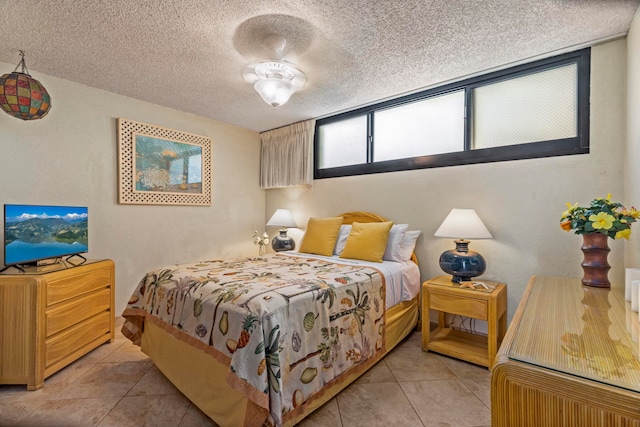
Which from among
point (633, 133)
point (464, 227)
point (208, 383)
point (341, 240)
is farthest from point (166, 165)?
point (633, 133)

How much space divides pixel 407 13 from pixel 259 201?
3.38m

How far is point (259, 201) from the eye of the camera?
15.2ft

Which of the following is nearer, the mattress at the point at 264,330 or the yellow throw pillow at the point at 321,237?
the mattress at the point at 264,330

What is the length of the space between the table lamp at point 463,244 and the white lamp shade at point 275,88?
5.66ft

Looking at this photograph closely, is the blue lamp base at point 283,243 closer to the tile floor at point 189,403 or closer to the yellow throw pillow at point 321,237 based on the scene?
the yellow throw pillow at point 321,237

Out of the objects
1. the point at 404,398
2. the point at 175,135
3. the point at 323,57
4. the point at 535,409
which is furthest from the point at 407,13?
the point at 175,135

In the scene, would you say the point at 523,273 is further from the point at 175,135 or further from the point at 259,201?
Answer: the point at 175,135

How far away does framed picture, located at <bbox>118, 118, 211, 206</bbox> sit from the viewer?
3.19m

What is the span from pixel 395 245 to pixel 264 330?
172 centimetres

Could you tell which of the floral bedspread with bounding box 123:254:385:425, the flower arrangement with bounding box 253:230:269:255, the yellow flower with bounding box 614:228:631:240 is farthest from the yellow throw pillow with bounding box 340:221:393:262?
the flower arrangement with bounding box 253:230:269:255

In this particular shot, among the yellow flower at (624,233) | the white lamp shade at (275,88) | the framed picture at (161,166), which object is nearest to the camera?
the yellow flower at (624,233)

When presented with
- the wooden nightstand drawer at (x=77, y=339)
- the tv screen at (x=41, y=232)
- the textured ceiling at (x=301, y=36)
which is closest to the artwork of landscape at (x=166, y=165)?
the textured ceiling at (x=301, y=36)

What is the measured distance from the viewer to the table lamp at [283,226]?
12.9 feet

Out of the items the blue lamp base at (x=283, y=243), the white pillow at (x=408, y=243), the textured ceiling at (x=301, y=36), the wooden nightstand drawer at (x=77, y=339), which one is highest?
the textured ceiling at (x=301, y=36)
